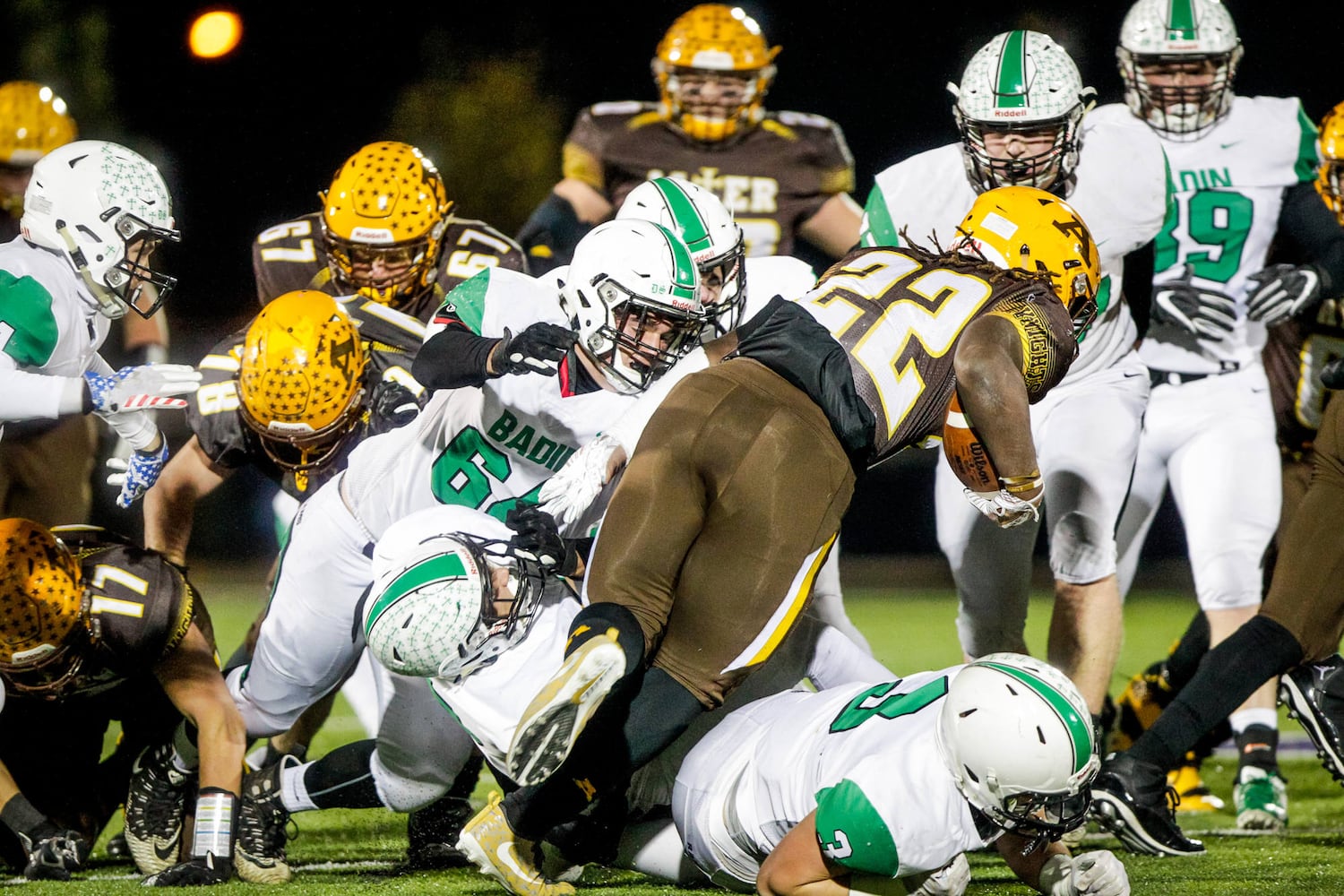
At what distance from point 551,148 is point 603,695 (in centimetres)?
1101

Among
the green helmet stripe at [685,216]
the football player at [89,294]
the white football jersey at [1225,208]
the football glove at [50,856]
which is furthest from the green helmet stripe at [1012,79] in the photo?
the football glove at [50,856]

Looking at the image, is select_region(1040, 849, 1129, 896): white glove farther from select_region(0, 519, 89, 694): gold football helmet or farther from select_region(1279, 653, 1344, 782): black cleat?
select_region(0, 519, 89, 694): gold football helmet

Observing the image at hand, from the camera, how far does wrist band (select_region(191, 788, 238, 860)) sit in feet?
12.3

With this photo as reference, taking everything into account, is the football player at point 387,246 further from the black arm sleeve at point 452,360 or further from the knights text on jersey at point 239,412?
the black arm sleeve at point 452,360

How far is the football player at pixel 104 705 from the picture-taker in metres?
3.72

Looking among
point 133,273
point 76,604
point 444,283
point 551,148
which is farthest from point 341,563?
point 551,148

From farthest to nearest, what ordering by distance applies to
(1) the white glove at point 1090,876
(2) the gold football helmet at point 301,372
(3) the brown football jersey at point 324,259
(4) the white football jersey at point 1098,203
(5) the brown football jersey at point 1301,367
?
(5) the brown football jersey at point 1301,367
(3) the brown football jersey at point 324,259
(4) the white football jersey at point 1098,203
(2) the gold football helmet at point 301,372
(1) the white glove at point 1090,876

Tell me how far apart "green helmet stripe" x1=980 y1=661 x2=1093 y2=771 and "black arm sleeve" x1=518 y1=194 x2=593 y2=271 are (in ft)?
11.5

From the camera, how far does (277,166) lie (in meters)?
12.4

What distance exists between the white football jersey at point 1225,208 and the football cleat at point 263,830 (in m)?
2.98

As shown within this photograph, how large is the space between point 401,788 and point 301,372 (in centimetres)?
103

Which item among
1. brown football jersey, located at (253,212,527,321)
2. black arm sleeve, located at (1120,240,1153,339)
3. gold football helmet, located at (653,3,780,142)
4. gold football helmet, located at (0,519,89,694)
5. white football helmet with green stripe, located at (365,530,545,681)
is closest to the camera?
white football helmet with green stripe, located at (365,530,545,681)

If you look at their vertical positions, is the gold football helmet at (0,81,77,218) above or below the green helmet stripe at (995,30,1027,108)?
below

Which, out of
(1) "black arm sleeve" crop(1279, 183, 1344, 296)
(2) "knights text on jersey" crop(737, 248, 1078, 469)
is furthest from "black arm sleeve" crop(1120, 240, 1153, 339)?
(2) "knights text on jersey" crop(737, 248, 1078, 469)
